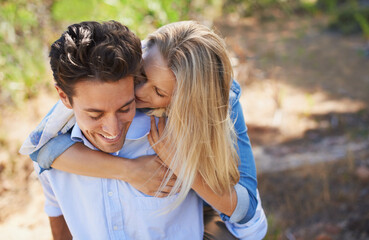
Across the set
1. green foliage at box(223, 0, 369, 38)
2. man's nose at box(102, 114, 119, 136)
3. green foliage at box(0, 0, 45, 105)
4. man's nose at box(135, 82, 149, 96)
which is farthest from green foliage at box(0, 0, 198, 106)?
green foliage at box(223, 0, 369, 38)

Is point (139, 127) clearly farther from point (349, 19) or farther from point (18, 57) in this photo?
point (349, 19)

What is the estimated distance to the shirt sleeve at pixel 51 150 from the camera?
166 centimetres

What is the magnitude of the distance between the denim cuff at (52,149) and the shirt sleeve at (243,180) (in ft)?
2.47

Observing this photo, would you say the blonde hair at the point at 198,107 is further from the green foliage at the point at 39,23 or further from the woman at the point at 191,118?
the green foliage at the point at 39,23

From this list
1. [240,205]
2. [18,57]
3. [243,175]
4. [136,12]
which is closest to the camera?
[240,205]

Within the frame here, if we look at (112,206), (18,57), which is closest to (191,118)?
(112,206)

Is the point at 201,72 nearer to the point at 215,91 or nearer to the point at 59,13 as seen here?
the point at 215,91

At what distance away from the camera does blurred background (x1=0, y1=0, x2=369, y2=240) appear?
3.09 metres

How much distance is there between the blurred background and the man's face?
645 millimetres

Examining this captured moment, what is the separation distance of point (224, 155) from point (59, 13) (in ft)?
10.6

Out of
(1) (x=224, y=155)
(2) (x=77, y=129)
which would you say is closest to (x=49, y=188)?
(2) (x=77, y=129)

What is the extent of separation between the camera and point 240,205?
1.71m

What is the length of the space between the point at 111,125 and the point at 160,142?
0.82 feet

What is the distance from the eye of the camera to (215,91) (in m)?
1.63
